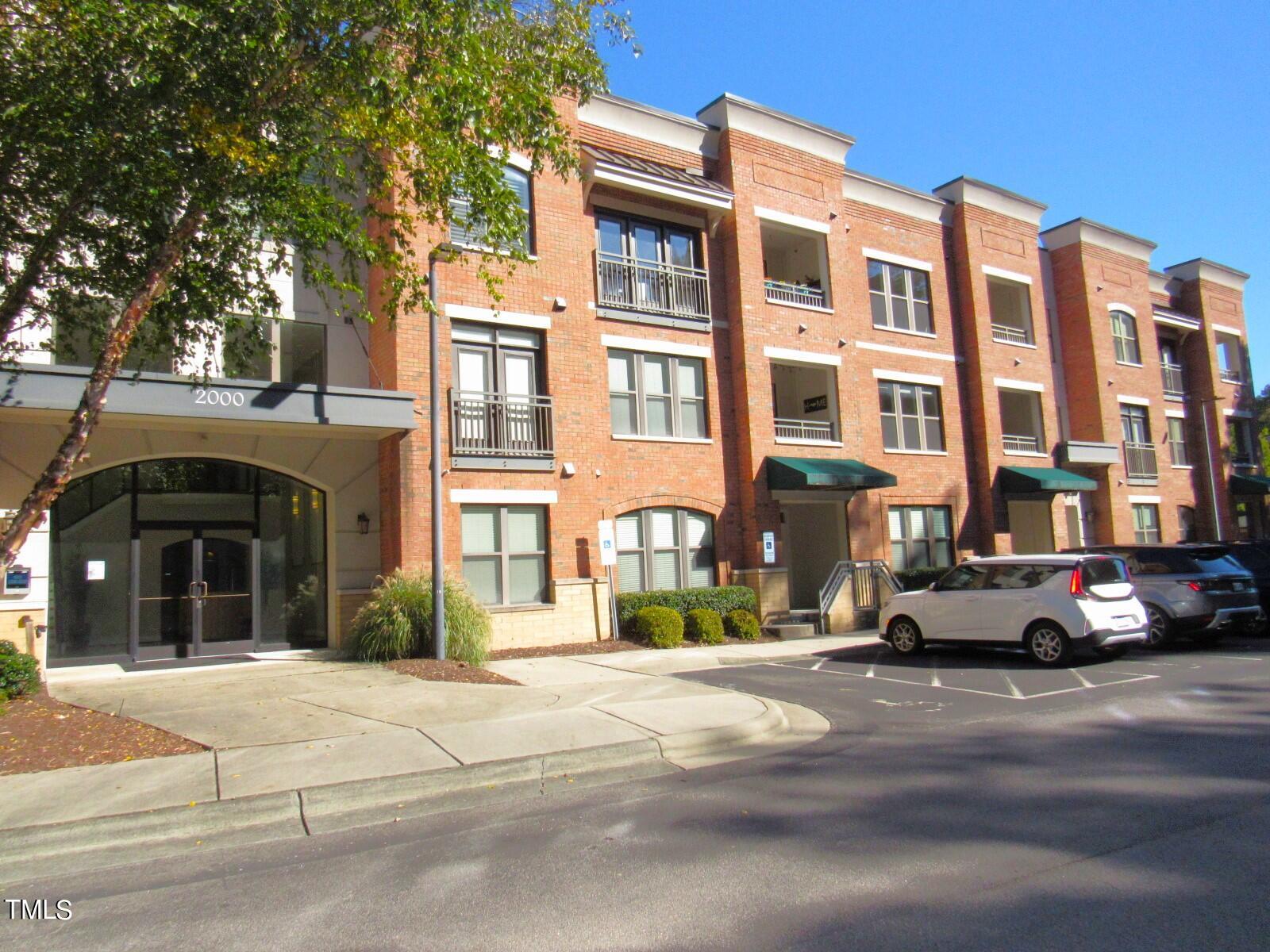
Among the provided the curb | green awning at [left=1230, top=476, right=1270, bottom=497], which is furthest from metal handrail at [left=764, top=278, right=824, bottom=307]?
green awning at [left=1230, top=476, right=1270, bottom=497]

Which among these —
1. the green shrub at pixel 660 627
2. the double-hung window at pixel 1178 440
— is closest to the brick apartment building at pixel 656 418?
the green shrub at pixel 660 627

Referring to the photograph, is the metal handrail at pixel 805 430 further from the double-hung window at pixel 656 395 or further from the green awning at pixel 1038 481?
the green awning at pixel 1038 481

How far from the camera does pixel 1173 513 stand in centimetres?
2895

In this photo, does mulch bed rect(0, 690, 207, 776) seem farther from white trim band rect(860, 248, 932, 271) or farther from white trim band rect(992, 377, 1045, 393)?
white trim band rect(992, 377, 1045, 393)

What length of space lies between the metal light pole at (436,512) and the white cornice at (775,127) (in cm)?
930

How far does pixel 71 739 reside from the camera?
789cm

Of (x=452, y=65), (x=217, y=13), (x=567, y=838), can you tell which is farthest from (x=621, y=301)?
(x=567, y=838)

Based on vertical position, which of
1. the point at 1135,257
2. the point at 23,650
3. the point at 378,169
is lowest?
the point at 23,650

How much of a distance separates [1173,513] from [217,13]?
1188 inches

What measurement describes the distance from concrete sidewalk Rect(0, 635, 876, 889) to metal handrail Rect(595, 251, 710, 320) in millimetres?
8532

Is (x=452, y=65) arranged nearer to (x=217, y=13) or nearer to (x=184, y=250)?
(x=217, y=13)

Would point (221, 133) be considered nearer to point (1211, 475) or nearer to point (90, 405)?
point (90, 405)

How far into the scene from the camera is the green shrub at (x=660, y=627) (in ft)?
52.2

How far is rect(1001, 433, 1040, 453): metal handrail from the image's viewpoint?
24.9m
